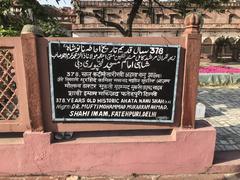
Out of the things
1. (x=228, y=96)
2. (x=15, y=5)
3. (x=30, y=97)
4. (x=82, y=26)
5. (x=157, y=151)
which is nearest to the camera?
(x=30, y=97)

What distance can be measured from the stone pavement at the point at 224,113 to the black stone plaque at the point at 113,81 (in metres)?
2.32

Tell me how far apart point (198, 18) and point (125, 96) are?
1841 millimetres

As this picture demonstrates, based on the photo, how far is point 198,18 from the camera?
4.74m

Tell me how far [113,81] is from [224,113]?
5.92 m

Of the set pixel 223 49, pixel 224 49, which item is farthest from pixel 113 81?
pixel 224 49

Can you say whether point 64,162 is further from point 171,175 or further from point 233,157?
point 233,157

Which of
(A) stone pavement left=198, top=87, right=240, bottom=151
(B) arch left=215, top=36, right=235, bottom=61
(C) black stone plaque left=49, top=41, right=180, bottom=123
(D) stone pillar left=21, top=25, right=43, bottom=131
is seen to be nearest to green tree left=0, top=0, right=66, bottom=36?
(D) stone pillar left=21, top=25, right=43, bottom=131

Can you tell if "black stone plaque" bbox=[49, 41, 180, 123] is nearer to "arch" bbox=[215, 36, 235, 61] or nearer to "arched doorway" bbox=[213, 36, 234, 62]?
"arched doorway" bbox=[213, 36, 234, 62]

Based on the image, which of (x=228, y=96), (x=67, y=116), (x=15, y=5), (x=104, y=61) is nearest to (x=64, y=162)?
(x=67, y=116)

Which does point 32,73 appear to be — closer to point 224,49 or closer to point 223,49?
point 223,49

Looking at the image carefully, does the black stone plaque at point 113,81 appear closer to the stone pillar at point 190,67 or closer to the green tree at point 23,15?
the stone pillar at point 190,67

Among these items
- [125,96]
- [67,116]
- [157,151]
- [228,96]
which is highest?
[125,96]

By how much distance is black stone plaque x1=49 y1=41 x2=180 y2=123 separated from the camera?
4707mm

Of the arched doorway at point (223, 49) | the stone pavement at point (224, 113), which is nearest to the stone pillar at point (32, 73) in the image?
the stone pavement at point (224, 113)
